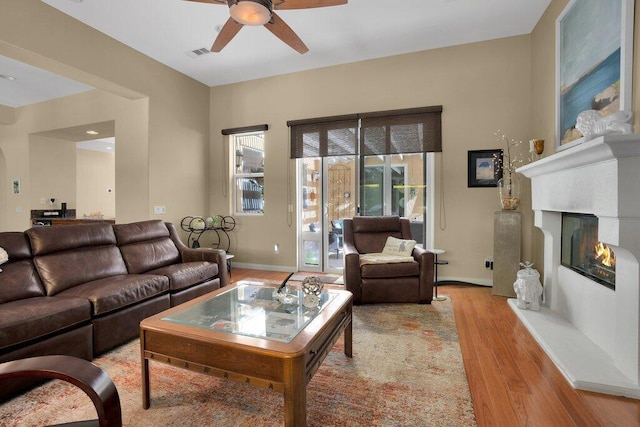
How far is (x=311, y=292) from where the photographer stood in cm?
204

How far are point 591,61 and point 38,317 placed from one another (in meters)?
4.41

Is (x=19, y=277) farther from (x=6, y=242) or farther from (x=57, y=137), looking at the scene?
(x=57, y=137)

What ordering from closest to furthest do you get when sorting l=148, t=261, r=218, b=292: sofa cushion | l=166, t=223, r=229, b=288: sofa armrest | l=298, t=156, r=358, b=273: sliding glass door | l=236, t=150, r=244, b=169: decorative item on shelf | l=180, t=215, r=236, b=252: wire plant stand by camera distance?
1. l=148, t=261, r=218, b=292: sofa cushion
2. l=166, t=223, r=229, b=288: sofa armrest
3. l=298, t=156, r=358, b=273: sliding glass door
4. l=180, t=215, r=236, b=252: wire plant stand
5. l=236, t=150, r=244, b=169: decorative item on shelf

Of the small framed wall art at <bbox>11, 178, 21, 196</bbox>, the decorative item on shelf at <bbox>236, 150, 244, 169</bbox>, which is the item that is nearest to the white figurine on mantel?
the decorative item on shelf at <bbox>236, 150, 244, 169</bbox>

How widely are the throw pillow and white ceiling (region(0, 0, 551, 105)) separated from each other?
260 centimetres

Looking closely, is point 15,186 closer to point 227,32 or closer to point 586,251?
point 227,32

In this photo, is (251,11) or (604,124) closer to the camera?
(604,124)

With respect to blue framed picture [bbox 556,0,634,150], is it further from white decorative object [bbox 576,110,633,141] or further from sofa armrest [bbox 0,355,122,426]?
sofa armrest [bbox 0,355,122,426]

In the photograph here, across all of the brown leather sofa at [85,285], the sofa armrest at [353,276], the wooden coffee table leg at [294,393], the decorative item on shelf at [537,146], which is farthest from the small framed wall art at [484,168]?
the wooden coffee table leg at [294,393]

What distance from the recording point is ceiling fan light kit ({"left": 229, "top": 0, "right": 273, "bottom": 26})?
6.83 feet

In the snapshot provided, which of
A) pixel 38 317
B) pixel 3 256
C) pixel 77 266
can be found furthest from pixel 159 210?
pixel 38 317

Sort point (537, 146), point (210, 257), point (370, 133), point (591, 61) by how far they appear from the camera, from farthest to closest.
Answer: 1. point (370, 133)
2. point (210, 257)
3. point (537, 146)
4. point (591, 61)

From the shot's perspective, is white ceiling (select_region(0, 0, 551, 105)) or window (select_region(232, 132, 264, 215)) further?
window (select_region(232, 132, 264, 215))

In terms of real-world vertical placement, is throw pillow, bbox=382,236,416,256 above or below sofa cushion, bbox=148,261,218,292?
above
